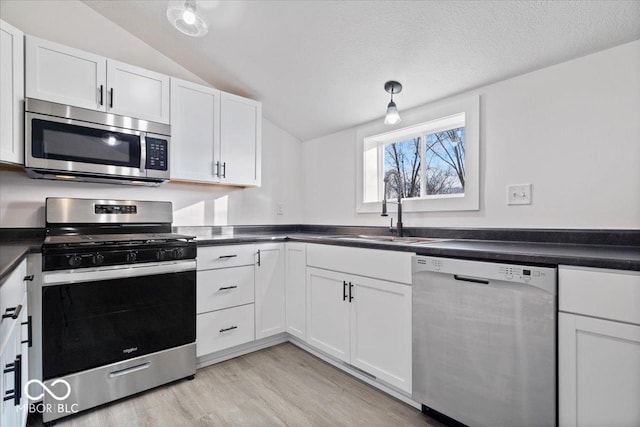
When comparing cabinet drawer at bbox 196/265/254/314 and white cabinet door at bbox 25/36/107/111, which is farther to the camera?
cabinet drawer at bbox 196/265/254/314

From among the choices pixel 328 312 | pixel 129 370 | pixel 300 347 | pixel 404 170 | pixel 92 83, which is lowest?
pixel 300 347

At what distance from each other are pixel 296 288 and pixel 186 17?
1.92m

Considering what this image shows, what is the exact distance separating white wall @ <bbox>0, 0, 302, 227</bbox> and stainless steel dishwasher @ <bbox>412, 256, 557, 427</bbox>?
73.0 inches

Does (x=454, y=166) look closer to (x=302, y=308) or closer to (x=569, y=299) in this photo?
(x=569, y=299)

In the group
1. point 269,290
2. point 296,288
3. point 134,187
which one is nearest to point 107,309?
point 134,187

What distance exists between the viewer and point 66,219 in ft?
6.66

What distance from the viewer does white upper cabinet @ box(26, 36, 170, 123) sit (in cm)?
181

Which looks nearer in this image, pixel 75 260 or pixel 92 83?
pixel 75 260

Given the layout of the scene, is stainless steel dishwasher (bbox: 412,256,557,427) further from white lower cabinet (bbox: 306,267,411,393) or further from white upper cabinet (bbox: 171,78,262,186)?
white upper cabinet (bbox: 171,78,262,186)

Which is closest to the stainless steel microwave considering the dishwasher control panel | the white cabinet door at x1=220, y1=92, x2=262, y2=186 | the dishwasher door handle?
the white cabinet door at x1=220, y1=92, x2=262, y2=186

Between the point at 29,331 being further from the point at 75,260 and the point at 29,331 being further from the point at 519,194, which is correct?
the point at 519,194

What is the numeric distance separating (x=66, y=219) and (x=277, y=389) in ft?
5.70

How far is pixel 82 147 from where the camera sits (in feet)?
6.36

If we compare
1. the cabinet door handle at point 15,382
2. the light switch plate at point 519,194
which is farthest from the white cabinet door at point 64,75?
the light switch plate at point 519,194
